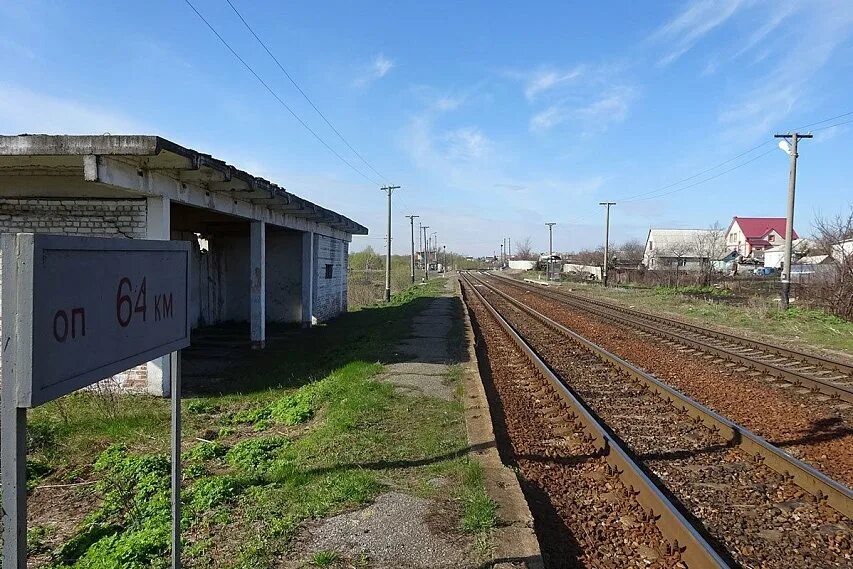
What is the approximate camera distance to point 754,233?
310ft

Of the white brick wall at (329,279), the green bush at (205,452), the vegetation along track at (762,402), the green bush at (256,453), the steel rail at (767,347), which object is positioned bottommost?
the green bush at (205,452)

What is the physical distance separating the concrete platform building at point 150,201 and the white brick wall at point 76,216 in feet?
0.05

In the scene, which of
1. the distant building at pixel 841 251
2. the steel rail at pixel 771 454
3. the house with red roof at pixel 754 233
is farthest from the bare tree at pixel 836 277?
the house with red roof at pixel 754 233

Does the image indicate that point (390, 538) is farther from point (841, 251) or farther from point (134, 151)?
point (841, 251)

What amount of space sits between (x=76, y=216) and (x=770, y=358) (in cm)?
1293

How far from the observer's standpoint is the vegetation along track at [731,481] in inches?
169

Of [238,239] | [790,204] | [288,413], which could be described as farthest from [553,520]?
[790,204]

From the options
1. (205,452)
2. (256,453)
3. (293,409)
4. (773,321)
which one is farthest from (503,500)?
(773,321)

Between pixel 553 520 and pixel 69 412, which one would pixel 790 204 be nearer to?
pixel 553 520

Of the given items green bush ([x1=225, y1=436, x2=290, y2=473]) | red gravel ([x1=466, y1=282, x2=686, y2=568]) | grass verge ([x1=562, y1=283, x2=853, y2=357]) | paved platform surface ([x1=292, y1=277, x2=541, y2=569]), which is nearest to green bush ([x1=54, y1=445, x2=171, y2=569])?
green bush ([x1=225, y1=436, x2=290, y2=473])

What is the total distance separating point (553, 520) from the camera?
479cm

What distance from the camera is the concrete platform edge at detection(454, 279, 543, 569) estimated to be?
3.80 meters

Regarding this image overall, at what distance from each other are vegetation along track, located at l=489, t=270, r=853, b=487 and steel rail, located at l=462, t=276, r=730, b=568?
187 centimetres

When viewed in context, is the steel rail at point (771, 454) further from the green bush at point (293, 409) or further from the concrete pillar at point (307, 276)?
the concrete pillar at point (307, 276)
